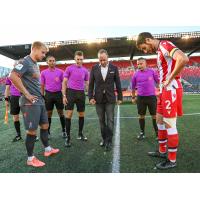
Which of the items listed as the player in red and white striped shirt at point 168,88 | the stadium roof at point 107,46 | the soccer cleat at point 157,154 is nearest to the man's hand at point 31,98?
the player in red and white striped shirt at point 168,88

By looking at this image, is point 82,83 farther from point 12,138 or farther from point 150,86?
point 12,138

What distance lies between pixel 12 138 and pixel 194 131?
476 cm

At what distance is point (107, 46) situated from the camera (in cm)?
3725

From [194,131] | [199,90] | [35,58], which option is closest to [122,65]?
[199,90]

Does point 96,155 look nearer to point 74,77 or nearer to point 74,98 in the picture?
point 74,98

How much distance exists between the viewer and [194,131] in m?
6.66

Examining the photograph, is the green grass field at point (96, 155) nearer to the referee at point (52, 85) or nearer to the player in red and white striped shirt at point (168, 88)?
the player in red and white striped shirt at point (168, 88)

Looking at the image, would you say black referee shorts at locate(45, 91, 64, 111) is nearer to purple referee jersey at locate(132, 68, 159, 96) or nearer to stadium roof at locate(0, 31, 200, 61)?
purple referee jersey at locate(132, 68, 159, 96)

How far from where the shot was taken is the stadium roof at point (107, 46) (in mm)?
35219

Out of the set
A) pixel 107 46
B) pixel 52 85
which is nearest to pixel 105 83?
pixel 52 85

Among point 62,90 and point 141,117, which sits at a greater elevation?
point 62,90

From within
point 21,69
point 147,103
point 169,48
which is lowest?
point 147,103

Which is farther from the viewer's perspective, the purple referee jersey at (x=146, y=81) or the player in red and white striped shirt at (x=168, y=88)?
the purple referee jersey at (x=146, y=81)

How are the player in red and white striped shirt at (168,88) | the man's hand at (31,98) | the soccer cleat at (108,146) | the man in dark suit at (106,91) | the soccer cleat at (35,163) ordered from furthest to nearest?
the man in dark suit at (106,91), the soccer cleat at (108,146), the soccer cleat at (35,163), the man's hand at (31,98), the player in red and white striped shirt at (168,88)
